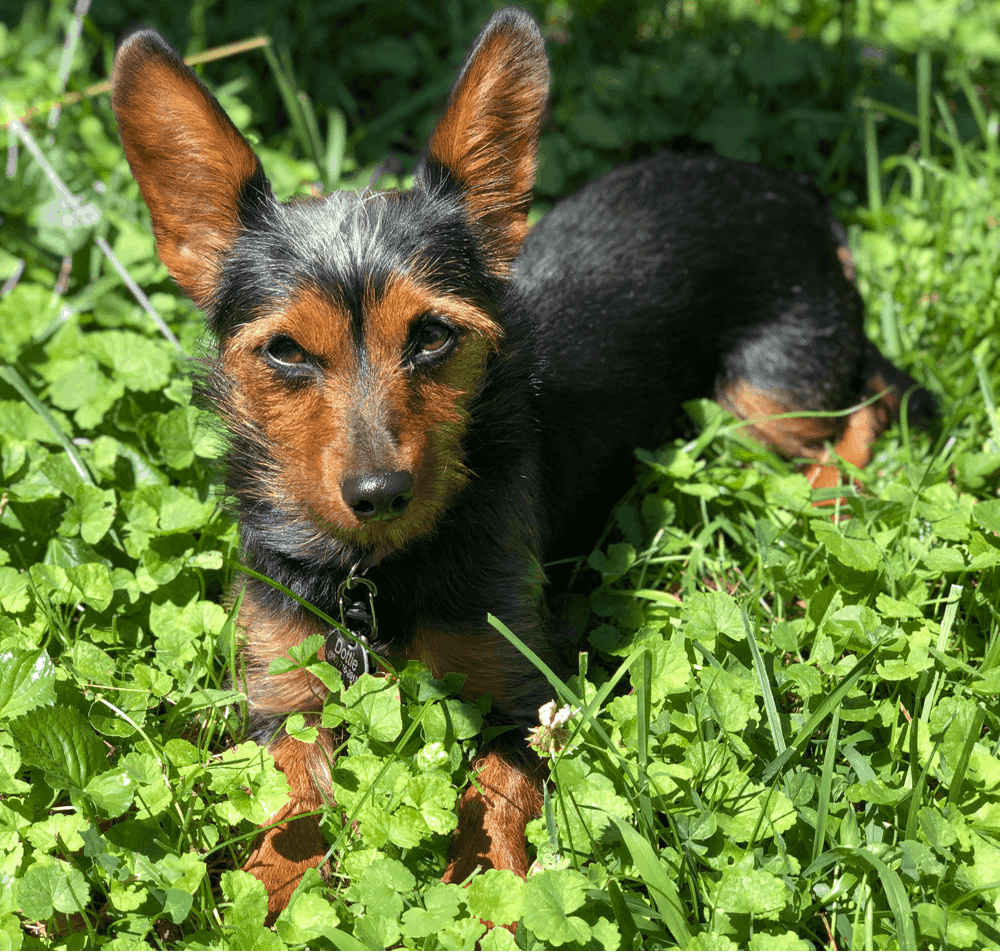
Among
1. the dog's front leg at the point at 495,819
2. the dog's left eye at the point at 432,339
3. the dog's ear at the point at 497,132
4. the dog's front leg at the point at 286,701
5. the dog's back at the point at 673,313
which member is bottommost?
the dog's front leg at the point at 495,819

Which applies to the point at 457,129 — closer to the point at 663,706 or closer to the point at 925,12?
the point at 663,706

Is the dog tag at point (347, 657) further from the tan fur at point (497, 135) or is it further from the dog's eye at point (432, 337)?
the tan fur at point (497, 135)

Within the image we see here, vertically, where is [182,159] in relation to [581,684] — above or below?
above

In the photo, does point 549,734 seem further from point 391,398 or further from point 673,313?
point 673,313

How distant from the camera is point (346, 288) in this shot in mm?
2740

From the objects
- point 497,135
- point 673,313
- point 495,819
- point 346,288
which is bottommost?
point 495,819

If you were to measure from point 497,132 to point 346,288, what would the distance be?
766 mm

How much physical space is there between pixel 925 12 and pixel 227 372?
627cm

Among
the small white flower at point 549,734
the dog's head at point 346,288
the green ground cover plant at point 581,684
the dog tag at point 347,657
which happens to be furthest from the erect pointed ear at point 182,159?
the small white flower at point 549,734

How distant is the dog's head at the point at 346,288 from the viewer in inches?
105

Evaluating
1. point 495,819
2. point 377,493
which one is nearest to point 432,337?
point 377,493

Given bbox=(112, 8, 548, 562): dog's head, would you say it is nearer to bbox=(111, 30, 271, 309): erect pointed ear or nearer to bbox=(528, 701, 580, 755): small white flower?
bbox=(111, 30, 271, 309): erect pointed ear

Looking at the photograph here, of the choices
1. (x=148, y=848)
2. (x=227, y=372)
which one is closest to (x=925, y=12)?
(x=227, y=372)

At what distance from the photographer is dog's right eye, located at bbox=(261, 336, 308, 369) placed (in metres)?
2.79
